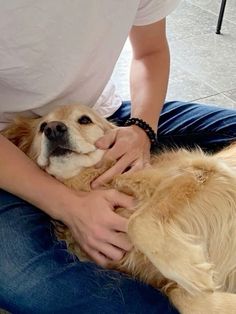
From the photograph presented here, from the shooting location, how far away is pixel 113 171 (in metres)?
1.14

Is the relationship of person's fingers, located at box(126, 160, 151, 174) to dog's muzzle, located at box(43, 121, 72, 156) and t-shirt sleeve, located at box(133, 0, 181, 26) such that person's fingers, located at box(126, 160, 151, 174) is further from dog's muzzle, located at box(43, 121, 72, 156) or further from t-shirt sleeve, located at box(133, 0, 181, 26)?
t-shirt sleeve, located at box(133, 0, 181, 26)

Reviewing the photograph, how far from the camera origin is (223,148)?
131cm

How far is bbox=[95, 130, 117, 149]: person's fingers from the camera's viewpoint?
1179mm

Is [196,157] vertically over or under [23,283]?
over

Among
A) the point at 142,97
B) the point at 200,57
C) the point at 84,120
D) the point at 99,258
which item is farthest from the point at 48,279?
the point at 200,57

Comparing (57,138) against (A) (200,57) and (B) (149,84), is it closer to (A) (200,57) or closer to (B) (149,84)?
(B) (149,84)

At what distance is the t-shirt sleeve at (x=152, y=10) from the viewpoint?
1.28 metres

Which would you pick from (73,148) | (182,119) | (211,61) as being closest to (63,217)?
(73,148)

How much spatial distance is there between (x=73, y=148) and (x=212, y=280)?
42 centimetres

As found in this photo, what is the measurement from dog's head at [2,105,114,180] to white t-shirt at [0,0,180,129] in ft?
0.13

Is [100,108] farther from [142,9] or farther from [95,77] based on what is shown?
[142,9]

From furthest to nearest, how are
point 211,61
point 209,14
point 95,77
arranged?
point 209,14
point 211,61
point 95,77

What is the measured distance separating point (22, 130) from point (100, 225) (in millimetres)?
347

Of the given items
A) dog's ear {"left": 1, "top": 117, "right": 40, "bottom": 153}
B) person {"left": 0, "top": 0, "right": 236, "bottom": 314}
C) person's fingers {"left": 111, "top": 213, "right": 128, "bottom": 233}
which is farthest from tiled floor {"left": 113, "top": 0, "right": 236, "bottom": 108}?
person's fingers {"left": 111, "top": 213, "right": 128, "bottom": 233}
